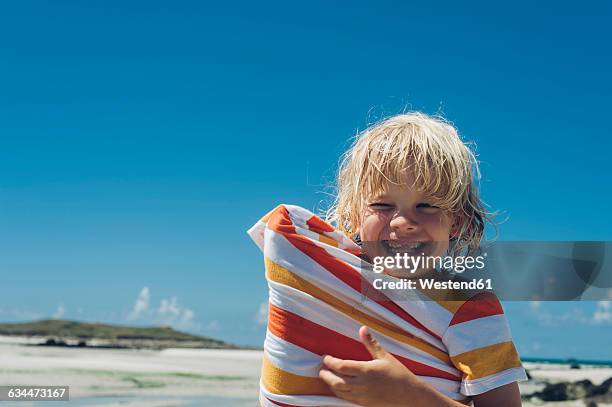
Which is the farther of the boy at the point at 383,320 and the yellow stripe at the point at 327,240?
the yellow stripe at the point at 327,240

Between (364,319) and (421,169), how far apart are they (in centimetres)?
50

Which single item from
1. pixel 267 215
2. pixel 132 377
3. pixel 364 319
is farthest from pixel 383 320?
pixel 132 377

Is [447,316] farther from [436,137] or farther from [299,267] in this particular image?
[436,137]

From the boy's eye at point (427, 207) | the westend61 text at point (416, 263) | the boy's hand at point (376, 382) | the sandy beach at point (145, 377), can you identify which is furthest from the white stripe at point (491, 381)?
the sandy beach at point (145, 377)

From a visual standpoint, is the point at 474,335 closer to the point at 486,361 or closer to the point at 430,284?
the point at 486,361

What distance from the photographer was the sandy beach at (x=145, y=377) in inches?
227

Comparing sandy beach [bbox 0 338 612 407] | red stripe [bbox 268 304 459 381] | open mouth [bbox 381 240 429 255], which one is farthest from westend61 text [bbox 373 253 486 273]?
sandy beach [bbox 0 338 612 407]

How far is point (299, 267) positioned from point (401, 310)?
1.01 ft

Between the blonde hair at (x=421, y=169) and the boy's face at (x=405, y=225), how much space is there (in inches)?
1.0

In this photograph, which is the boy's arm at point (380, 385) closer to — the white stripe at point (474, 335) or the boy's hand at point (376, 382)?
the boy's hand at point (376, 382)

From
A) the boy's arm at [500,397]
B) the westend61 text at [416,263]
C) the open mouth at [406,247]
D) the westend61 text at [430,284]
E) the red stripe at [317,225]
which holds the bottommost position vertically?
the boy's arm at [500,397]

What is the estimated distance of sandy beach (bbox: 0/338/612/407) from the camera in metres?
5.76

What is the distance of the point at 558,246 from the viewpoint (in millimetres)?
2027

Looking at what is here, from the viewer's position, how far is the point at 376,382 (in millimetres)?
1632
